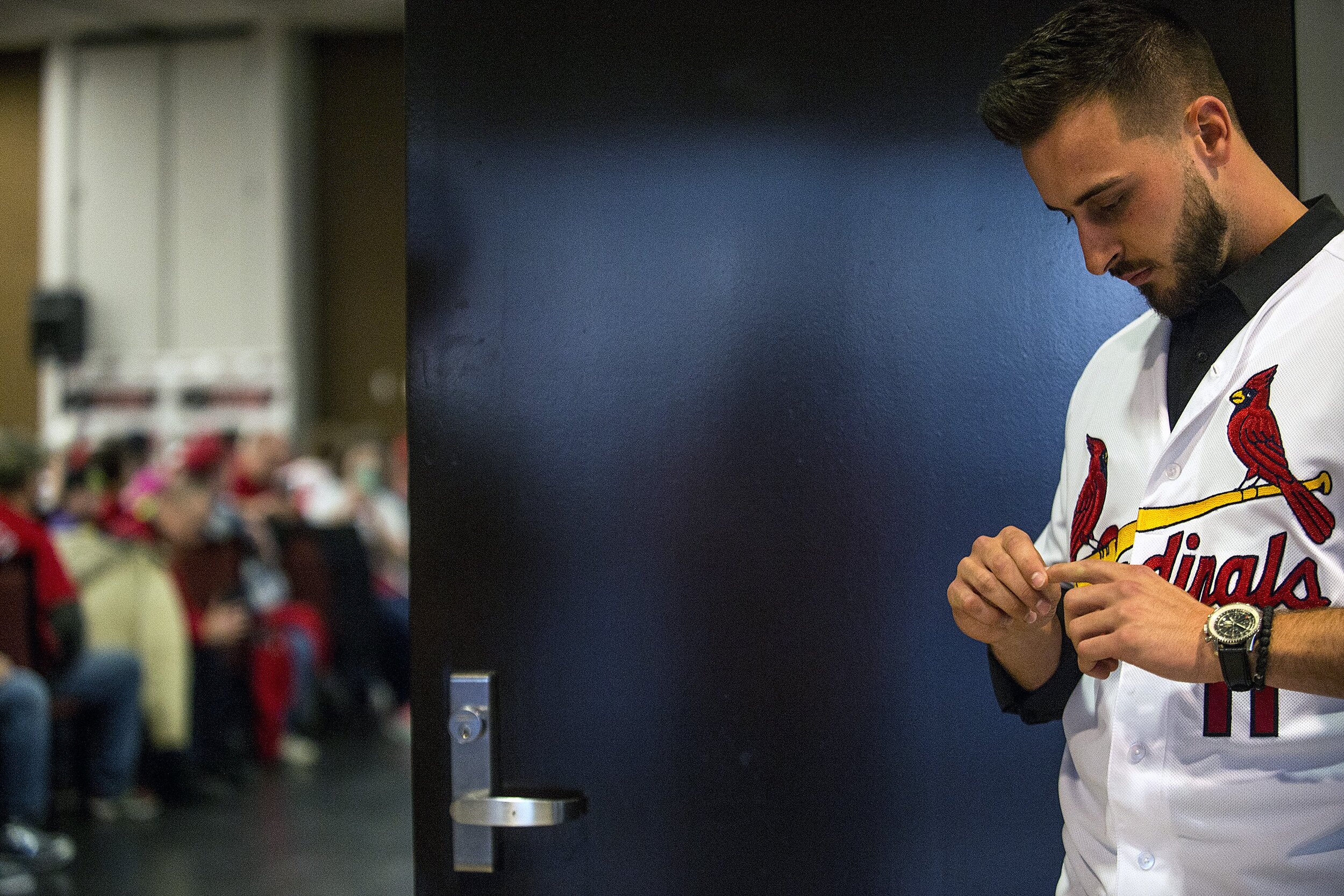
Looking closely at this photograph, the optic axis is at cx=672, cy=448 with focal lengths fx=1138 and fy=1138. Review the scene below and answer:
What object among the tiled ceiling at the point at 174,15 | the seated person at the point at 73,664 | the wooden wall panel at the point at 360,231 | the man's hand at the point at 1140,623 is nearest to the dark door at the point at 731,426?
the man's hand at the point at 1140,623

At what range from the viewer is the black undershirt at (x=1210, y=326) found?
3.25 feet

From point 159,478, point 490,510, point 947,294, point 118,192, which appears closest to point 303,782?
point 159,478

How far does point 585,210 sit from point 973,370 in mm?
462

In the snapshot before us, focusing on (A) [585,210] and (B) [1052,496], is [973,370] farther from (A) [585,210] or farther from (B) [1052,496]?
(A) [585,210]

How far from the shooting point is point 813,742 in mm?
1246

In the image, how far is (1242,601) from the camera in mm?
924

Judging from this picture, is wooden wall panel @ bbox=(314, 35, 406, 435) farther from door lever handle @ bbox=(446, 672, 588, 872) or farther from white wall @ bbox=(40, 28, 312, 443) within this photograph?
door lever handle @ bbox=(446, 672, 588, 872)

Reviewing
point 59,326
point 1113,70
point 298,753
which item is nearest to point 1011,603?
point 1113,70

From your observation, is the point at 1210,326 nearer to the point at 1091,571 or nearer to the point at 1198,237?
the point at 1198,237

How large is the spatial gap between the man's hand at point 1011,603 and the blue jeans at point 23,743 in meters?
3.65

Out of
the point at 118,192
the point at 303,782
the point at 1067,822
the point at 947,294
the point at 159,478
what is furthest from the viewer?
the point at 118,192

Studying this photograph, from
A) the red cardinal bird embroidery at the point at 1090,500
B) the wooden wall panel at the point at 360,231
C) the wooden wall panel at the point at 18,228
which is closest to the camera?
the red cardinal bird embroidery at the point at 1090,500

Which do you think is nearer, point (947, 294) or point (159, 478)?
point (947, 294)

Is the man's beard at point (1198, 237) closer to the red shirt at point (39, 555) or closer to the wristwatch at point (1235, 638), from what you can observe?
the wristwatch at point (1235, 638)
